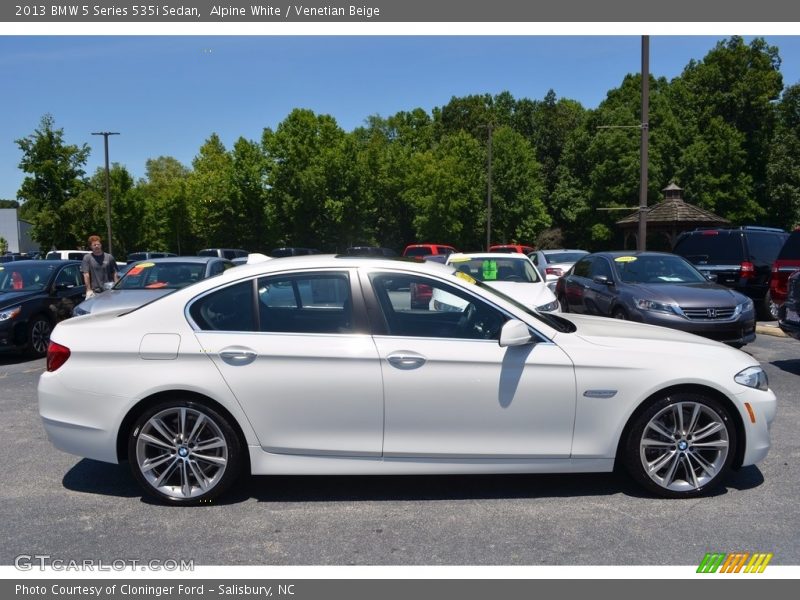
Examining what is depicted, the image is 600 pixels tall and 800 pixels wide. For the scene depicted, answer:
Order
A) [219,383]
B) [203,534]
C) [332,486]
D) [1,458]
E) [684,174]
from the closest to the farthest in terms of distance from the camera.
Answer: [203,534], [219,383], [332,486], [1,458], [684,174]

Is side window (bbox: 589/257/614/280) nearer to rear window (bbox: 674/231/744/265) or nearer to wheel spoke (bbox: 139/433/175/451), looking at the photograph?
rear window (bbox: 674/231/744/265)

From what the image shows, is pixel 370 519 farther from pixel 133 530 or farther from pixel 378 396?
pixel 133 530

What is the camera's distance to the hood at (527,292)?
9.72 m

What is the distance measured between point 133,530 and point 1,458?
2.23 m

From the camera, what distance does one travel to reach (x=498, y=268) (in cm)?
1154

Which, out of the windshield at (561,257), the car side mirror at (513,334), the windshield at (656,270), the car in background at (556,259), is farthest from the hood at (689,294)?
the windshield at (561,257)

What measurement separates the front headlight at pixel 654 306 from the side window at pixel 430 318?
5.16 meters

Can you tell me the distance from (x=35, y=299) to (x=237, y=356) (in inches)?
317

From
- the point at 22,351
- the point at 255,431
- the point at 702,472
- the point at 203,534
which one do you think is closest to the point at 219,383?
the point at 255,431

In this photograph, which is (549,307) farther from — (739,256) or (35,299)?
(35,299)

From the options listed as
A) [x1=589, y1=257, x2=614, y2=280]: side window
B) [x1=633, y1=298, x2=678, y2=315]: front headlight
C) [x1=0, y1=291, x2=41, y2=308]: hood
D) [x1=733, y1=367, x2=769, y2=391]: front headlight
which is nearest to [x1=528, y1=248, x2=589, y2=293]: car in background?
[x1=589, y1=257, x2=614, y2=280]: side window

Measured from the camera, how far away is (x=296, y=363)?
14.1 feet

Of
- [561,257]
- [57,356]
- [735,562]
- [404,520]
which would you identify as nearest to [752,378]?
[735,562]


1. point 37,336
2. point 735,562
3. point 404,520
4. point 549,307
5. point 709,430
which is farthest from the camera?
point 37,336
